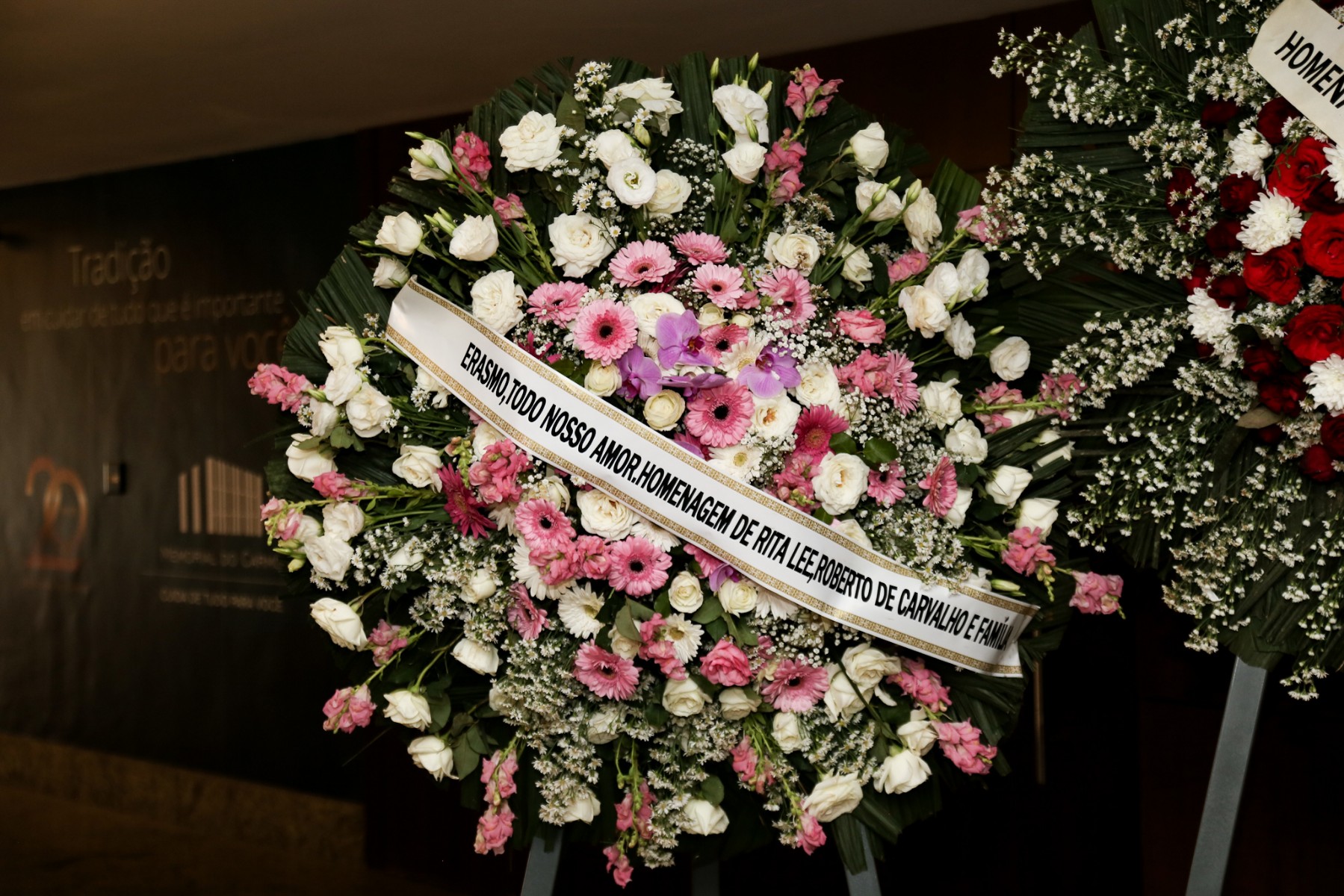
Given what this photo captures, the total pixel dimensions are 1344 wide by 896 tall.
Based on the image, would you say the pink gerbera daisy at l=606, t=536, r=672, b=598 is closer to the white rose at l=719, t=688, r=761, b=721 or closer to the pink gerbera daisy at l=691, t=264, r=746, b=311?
the white rose at l=719, t=688, r=761, b=721

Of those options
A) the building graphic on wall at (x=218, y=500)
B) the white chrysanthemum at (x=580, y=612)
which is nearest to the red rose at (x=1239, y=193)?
the white chrysanthemum at (x=580, y=612)

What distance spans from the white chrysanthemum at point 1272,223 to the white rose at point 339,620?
4.02 feet

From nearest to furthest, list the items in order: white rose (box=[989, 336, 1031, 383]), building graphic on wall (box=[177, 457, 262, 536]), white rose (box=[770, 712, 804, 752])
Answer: white rose (box=[770, 712, 804, 752]), white rose (box=[989, 336, 1031, 383]), building graphic on wall (box=[177, 457, 262, 536])

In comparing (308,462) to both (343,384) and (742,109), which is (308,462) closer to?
(343,384)

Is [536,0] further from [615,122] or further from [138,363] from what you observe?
[138,363]

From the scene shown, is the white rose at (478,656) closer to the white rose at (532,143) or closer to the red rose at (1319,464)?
the white rose at (532,143)

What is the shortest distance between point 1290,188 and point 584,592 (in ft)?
3.21

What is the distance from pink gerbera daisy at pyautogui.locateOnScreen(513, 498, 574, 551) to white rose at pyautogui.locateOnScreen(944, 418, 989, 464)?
0.51m

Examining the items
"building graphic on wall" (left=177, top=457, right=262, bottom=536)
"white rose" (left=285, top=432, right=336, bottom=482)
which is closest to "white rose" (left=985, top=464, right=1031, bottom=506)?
"white rose" (left=285, top=432, right=336, bottom=482)

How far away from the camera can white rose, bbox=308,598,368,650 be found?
5.14ft

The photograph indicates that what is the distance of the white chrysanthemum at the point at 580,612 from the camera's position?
1.49 meters

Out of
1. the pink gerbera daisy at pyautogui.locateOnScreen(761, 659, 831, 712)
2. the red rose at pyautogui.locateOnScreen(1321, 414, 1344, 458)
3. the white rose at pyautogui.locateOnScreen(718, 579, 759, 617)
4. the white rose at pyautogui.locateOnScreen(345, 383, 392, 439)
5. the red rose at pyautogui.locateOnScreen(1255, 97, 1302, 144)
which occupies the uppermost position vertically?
the red rose at pyautogui.locateOnScreen(1255, 97, 1302, 144)

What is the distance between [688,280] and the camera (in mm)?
1518

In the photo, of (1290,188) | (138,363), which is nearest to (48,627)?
(138,363)
